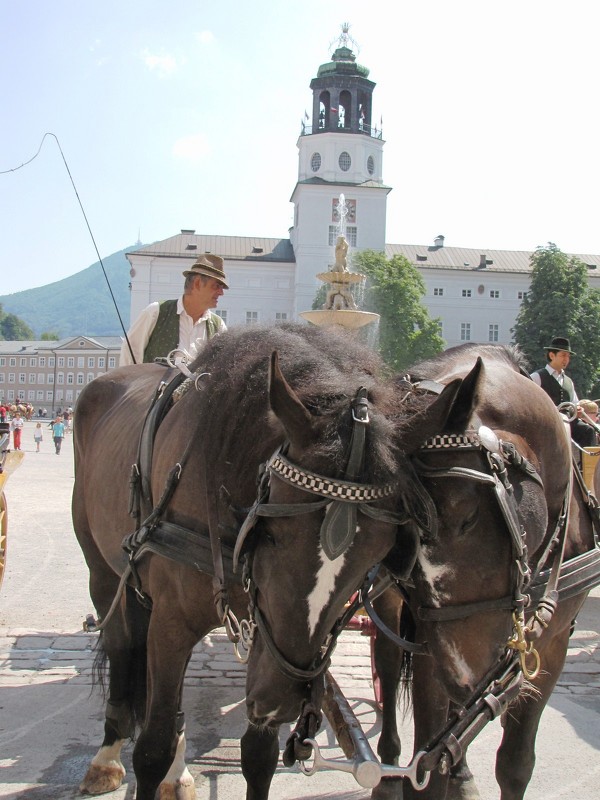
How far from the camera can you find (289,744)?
2178 millimetres

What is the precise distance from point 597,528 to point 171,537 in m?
1.88

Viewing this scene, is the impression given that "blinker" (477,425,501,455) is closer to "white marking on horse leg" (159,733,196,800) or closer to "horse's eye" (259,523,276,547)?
"horse's eye" (259,523,276,547)

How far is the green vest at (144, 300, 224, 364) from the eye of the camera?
4.95m

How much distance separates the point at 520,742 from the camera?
3.02 meters

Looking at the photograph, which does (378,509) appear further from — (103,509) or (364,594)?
(103,509)

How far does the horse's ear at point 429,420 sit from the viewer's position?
2281 mm

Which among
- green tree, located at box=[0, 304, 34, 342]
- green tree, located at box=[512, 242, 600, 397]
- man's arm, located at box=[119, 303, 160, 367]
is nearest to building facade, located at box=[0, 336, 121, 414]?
green tree, located at box=[0, 304, 34, 342]

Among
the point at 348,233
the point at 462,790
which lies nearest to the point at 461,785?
the point at 462,790

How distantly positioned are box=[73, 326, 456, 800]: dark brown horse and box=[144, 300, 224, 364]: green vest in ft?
1.47

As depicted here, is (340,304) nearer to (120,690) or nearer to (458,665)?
(120,690)

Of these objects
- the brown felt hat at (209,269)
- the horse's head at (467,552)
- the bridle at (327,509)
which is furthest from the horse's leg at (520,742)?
the brown felt hat at (209,269)

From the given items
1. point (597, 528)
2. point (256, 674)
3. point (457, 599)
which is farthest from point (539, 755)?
point (256, 674)

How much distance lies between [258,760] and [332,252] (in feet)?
221

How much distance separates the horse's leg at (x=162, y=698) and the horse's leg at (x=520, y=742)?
131cm
